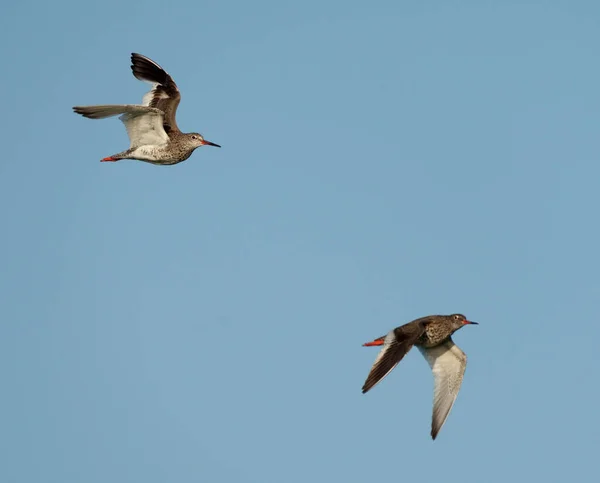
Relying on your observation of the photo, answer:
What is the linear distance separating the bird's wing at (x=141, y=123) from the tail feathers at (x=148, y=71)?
1562 millimetres

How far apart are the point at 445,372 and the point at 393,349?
3670 millimetres

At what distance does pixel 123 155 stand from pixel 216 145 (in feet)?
8.15

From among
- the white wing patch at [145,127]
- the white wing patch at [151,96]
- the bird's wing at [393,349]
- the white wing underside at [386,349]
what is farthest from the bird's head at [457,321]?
the white wing patch at [151,96]

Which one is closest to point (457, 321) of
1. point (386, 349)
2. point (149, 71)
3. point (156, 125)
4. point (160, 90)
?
point (386, 349)

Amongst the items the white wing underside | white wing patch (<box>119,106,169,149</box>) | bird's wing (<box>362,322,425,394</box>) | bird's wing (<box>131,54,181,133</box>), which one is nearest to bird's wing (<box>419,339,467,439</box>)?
bird's wing (<box>362,322,425,394</box>)

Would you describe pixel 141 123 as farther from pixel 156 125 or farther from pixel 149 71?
pixel 149 71

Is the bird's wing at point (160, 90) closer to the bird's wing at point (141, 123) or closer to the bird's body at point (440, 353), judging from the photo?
the bird's wing at point (141, 123)

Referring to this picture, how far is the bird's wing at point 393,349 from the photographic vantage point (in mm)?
22312

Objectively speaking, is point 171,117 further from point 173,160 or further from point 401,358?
point 401,358

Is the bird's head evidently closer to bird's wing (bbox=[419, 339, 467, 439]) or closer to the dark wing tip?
bird's wing (bbox=[419, 339, 467, 439])

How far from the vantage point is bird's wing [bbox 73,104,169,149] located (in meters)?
25.7

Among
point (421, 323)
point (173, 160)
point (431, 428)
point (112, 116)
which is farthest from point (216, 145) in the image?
point (431, 428)

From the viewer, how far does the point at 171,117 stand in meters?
27.9

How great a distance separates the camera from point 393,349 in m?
23.5
